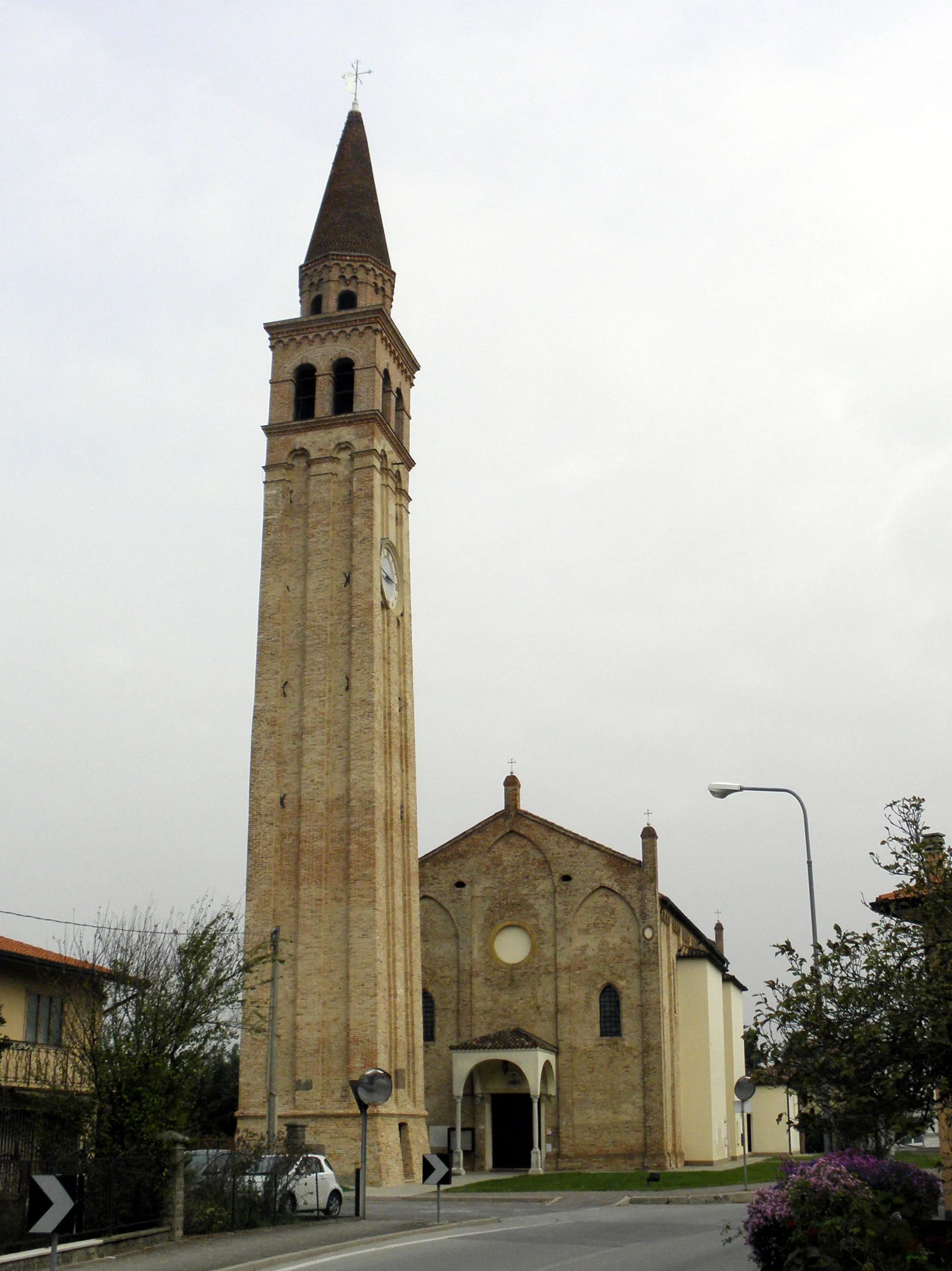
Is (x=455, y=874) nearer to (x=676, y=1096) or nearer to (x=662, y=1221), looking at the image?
(x=676, y=1096)

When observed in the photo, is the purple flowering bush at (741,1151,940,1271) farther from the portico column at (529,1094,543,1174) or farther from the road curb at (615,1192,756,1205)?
the portico column at (529,1094,543,1174)

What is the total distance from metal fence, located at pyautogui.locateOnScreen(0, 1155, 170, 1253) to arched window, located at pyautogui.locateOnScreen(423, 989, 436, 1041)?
2476cm

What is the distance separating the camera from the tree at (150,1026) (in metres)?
20.1

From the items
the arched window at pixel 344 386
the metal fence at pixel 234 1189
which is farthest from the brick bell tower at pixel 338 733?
the metal fence at pixel 234 1189

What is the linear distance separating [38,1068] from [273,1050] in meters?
8.48

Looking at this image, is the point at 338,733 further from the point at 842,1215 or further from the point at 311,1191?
the point at 842,1215

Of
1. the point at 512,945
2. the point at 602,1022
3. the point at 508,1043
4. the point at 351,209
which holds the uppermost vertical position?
the point at 351,209

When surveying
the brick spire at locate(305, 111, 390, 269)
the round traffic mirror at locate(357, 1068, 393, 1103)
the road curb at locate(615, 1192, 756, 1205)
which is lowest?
the road curb at locate(615, 1192, 756, 1205)

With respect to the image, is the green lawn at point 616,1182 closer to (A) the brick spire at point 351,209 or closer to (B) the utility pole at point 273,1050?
(B) the utility pole at point 273,1050

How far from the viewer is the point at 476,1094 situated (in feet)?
136

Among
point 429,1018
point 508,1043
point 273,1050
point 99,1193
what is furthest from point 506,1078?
point 99,1193

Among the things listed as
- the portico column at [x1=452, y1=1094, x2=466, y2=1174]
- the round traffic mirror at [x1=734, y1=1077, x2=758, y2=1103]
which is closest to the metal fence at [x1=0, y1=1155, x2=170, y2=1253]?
the round traffic mirror at [x1=734, y1=1077, x2=758, y2=1103]

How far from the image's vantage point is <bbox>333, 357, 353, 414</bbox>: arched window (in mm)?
42188

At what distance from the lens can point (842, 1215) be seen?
1216cm
